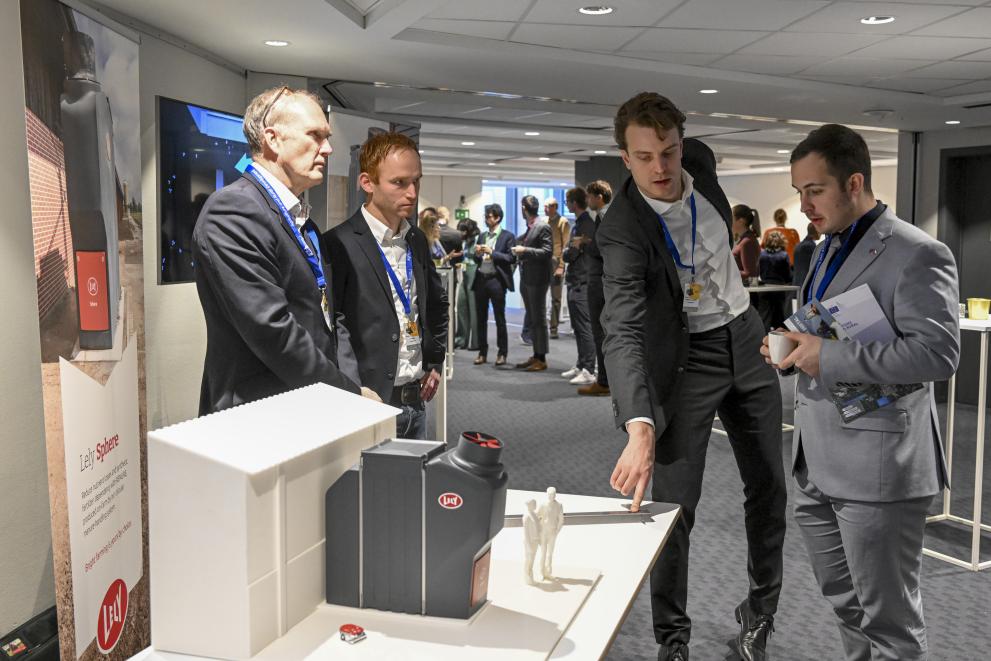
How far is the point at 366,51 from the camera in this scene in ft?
15.6

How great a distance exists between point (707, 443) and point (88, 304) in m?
1.87

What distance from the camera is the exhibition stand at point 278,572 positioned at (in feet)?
3.81

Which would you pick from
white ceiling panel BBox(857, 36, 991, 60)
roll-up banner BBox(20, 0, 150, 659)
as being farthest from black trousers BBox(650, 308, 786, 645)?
white ceiling panel BBox(857, 36, 991, 60)

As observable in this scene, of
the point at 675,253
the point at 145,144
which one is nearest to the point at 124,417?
the point at 145,144

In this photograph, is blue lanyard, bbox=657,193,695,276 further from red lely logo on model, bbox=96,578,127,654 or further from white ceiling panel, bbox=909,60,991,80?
white ceiling panel, bbox=909,60,991,80

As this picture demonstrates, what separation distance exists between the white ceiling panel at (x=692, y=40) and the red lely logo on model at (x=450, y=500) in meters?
3.81

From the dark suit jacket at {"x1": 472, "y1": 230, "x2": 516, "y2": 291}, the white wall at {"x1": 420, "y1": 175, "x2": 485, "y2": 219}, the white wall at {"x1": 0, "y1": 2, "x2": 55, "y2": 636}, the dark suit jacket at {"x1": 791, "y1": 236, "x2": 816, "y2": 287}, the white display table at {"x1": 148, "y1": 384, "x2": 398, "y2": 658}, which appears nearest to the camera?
the white display table at {"x1": 148, "y1": 384, "x2": 398, "y2": 658}

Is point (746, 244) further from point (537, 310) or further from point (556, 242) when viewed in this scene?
point (556, 242)

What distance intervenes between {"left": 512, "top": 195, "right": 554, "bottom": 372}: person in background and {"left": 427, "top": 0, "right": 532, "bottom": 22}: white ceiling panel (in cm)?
A: 456

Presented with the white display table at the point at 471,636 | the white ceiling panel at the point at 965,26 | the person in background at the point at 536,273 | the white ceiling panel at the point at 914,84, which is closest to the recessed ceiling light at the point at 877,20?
the white ceiling panel at the point at 965,26

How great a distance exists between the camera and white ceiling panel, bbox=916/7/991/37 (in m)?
4.15

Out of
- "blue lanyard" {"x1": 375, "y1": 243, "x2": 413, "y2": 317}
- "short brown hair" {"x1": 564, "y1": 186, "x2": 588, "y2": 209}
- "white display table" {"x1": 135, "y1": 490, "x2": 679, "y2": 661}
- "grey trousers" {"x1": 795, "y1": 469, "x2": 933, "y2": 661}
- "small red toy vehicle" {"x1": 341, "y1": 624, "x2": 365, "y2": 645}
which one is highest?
"short brown hair" {"x1": 564, "y1": 186, "x2": 588, "y2": 209}

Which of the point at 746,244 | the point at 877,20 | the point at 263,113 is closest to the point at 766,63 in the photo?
the point at 877,20

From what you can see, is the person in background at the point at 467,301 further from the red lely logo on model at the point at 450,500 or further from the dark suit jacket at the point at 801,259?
the red lely logo on model at the point at 450,500
